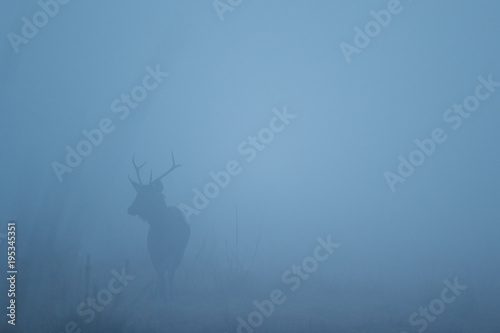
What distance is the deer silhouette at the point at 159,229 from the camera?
9.53 meters

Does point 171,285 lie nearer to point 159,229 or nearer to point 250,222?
point 159,229

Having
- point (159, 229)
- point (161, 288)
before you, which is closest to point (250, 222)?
point (159, 229)

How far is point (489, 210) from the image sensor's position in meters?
28.1

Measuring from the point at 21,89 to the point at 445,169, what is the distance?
34.4 metres

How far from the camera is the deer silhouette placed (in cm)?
953

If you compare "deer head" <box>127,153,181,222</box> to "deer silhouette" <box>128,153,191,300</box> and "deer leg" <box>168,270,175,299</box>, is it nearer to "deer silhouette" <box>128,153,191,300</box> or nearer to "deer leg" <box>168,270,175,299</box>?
"deer silhouette" <box>128,153,191,300</box>

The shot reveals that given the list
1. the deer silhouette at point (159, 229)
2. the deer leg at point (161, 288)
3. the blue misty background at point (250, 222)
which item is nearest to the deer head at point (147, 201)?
the deer silhouette at point (159, 229)

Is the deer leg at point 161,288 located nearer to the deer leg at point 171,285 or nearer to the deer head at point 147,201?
the deer leg at point 171,285

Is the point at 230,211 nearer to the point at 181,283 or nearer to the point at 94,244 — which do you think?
the point at 94,244

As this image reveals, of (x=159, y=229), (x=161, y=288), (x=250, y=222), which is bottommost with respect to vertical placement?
(x=161, y=288)

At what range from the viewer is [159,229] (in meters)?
9.87

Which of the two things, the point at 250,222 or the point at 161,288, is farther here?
the point at 250,222

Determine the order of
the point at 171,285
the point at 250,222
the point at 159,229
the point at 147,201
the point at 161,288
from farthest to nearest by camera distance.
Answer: the point at 250,222, the point at 159,229, the point at 147,201, the point at 171,285, the point at 161,288

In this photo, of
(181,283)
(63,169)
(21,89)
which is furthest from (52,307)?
(21,89)
